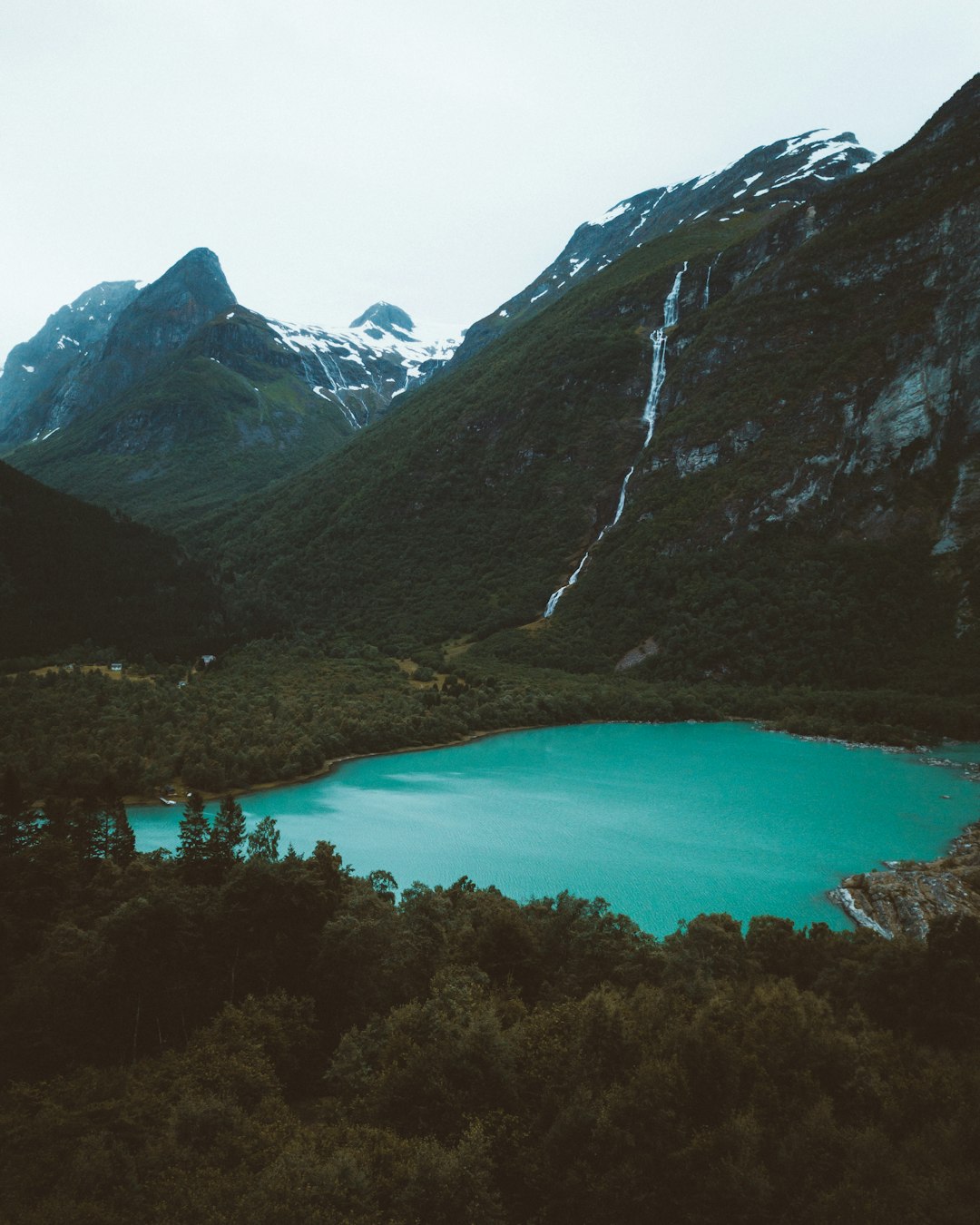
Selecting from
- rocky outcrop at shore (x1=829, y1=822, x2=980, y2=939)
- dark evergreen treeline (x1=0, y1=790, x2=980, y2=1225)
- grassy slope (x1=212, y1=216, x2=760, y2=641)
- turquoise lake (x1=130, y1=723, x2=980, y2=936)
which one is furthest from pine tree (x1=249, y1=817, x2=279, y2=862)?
grassy slope (x1=212, y1=216, x2=760, y2=641)

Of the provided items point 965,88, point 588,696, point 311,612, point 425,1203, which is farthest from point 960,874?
point 965,88

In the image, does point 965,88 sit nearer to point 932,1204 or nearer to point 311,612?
point 311,612

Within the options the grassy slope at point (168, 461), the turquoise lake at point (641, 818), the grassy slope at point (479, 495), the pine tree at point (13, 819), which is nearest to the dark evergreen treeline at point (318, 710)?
the turquoise lake at point (641, 818)

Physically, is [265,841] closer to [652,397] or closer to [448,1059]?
[448,1059]

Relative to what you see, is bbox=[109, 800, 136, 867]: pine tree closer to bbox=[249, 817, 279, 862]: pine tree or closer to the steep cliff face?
bbox=[249, 817, 279, 862]: pine tree

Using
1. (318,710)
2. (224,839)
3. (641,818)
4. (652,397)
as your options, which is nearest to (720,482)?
(652,397)

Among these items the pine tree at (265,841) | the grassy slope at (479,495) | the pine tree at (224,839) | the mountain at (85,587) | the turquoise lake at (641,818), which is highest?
the grassy slope at (479,495)

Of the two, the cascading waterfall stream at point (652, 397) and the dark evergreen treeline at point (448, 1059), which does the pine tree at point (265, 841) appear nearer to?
the dark evergreen treeline at point (448, 1059)
